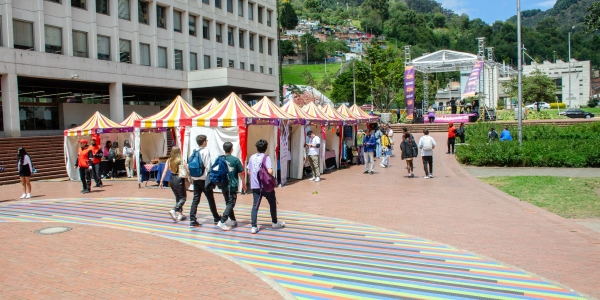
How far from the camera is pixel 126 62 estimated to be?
32.6 m

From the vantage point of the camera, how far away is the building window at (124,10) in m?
32.5

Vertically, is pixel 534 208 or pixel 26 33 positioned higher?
pixel 26 33

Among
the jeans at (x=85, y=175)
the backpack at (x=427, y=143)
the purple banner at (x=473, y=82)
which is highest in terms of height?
the purple banner at (x=473, y=82)

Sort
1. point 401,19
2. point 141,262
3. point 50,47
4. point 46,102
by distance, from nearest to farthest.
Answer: point 141,262 → point 50,47 → point 46,102 → point 401,19

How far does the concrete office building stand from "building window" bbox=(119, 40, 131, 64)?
72mm

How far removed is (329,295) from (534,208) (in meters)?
7.15

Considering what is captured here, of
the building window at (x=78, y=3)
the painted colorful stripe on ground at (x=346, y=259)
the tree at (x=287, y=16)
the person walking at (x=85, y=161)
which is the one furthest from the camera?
the tree at (x=287, y=16)

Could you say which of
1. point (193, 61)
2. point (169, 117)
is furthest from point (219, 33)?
point (169, 117)

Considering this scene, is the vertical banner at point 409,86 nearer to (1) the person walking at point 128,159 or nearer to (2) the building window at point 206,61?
(2) the building window at point 206,61

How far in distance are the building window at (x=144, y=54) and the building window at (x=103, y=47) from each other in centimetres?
301

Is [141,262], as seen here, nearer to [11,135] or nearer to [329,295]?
[329,295]

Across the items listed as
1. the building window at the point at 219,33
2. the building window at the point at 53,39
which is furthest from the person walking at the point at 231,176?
the building window at the point at 219,33

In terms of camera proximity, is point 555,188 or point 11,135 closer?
point 555,188

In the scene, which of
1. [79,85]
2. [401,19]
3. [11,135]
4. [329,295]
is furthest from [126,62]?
[401,19]
